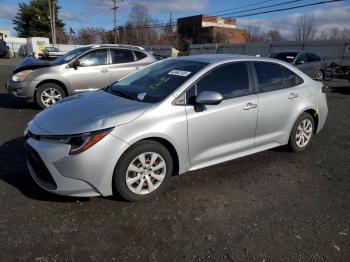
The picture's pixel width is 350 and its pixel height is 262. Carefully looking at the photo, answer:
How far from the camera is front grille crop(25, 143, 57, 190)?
128 inches

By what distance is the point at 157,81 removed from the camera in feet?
13.7

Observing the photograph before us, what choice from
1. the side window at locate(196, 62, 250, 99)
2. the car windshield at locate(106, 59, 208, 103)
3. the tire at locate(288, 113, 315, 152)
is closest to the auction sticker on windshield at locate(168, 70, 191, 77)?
the car windshield at locate(106, 59, 208, 103)

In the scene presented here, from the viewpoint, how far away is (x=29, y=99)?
7.73 metres

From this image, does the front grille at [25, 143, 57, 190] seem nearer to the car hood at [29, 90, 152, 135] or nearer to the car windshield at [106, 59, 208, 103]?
the car hood at [29, 90, 152, 135]

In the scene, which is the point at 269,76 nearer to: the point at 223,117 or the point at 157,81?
the point at 223,117

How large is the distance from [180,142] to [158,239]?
1150mm

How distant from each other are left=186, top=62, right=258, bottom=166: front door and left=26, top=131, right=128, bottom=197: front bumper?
959mm

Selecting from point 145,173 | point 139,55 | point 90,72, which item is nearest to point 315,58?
point 139,55

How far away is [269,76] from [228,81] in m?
0.84

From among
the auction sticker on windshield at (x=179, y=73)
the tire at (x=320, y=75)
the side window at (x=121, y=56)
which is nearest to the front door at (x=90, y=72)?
the side window at (x=121, y=56)

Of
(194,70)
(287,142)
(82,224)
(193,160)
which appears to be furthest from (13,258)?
(287,142)

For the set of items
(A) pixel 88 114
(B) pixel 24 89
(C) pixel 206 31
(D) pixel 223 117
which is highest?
(C) pixel 206 31

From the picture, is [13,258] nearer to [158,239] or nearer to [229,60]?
[158,239]

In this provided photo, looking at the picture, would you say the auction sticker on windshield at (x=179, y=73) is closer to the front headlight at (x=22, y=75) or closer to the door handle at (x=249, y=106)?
the door handle at (x=249, y=106)
